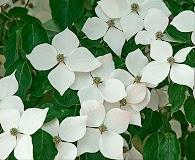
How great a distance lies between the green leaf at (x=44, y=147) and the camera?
2.41 feet

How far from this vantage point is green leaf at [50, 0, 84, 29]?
86 cm

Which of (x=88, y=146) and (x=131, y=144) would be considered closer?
(x=88, y=146)

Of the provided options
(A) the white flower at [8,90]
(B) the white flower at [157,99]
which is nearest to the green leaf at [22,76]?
(A) the white flower at [8,90]

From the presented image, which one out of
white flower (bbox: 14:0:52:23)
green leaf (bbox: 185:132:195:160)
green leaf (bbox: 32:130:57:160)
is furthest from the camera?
white flower (bbox: 14:0:52:23)

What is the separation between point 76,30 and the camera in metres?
0.90

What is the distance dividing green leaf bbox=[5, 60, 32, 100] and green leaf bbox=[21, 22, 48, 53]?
0.10 feet

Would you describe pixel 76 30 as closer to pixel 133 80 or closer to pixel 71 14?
pixel 71 14

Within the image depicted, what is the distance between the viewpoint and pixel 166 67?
0.80 meters

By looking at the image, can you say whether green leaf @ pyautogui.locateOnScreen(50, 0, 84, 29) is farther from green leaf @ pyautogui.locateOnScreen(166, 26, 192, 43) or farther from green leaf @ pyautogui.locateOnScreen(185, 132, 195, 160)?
green leaf @ pyautogui.locateOnScreen(185, 132, 195, 160)

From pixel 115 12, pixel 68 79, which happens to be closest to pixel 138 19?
pixel 115 12

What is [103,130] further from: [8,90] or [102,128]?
[8,90]

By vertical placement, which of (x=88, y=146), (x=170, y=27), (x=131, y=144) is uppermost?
(x=170, y=27)

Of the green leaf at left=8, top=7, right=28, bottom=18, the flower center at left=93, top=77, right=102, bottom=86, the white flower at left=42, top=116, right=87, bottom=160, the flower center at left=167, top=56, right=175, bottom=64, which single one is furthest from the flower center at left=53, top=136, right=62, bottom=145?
the green leaf at left=8, top=7, right=28, bottom=18

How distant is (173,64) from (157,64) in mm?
25
